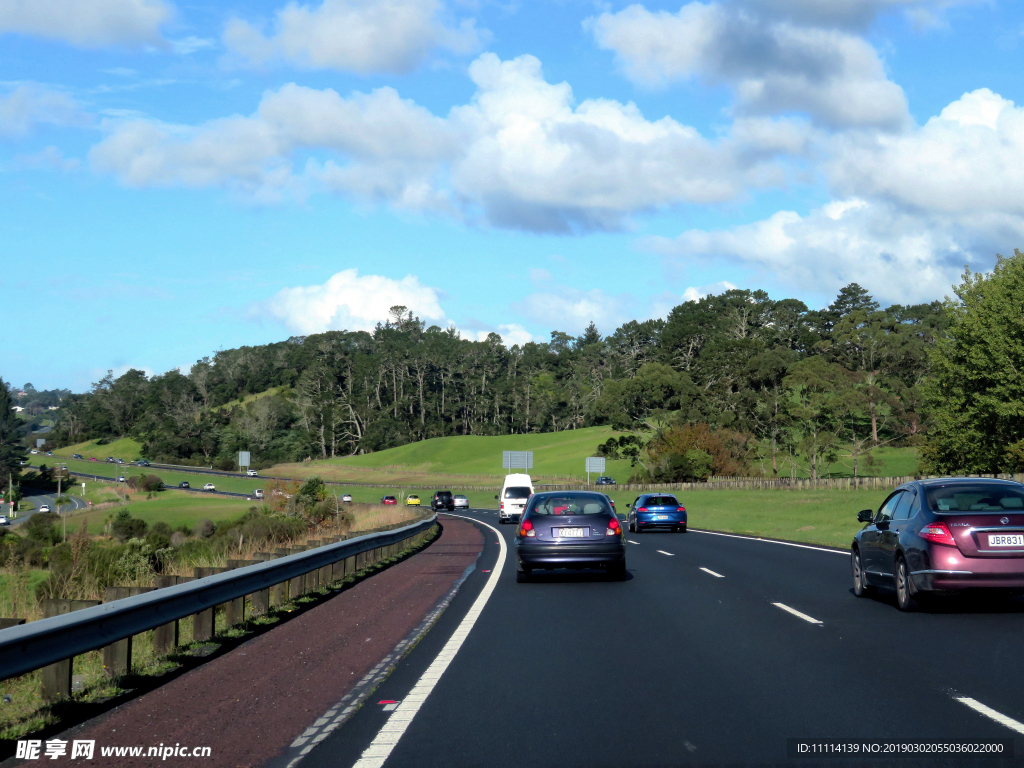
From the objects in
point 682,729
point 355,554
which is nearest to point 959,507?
point 682,729

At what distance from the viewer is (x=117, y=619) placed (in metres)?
7.77

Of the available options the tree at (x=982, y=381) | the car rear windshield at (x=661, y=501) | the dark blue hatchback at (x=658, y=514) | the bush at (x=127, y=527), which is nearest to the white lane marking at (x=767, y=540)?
the dark blue hatchback at (x=658, y=514)

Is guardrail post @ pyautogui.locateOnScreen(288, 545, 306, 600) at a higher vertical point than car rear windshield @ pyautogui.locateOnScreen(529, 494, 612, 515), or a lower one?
lower

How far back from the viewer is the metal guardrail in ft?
20.9

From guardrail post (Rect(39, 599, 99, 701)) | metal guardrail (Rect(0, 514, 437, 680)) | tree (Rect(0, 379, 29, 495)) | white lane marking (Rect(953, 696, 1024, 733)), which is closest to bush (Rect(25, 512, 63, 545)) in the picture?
metal guardrail (Rect(0, 514, 437, 680))

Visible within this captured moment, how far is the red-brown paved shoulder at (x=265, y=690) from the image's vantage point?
6395 millimetres

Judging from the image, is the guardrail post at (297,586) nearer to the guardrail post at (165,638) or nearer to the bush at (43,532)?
the guardrail post at (165,638)

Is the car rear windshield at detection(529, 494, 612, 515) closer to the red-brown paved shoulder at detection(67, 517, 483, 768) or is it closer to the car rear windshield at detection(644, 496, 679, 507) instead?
the red-brown paved shoulder at detection(67, 517, 483, 768)

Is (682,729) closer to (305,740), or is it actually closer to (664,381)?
(305,740)

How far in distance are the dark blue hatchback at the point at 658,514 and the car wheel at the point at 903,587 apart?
24.6 m

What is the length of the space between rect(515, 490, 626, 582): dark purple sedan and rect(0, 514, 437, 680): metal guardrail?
504cm

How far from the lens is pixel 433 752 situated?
603cm

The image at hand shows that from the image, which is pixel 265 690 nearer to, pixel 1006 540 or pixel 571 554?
pixel 1006 540

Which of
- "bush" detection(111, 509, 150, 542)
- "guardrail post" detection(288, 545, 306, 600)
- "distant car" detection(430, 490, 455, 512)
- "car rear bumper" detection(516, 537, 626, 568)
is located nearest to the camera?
"guardrail post" detection(288, 545, 306, 600)
